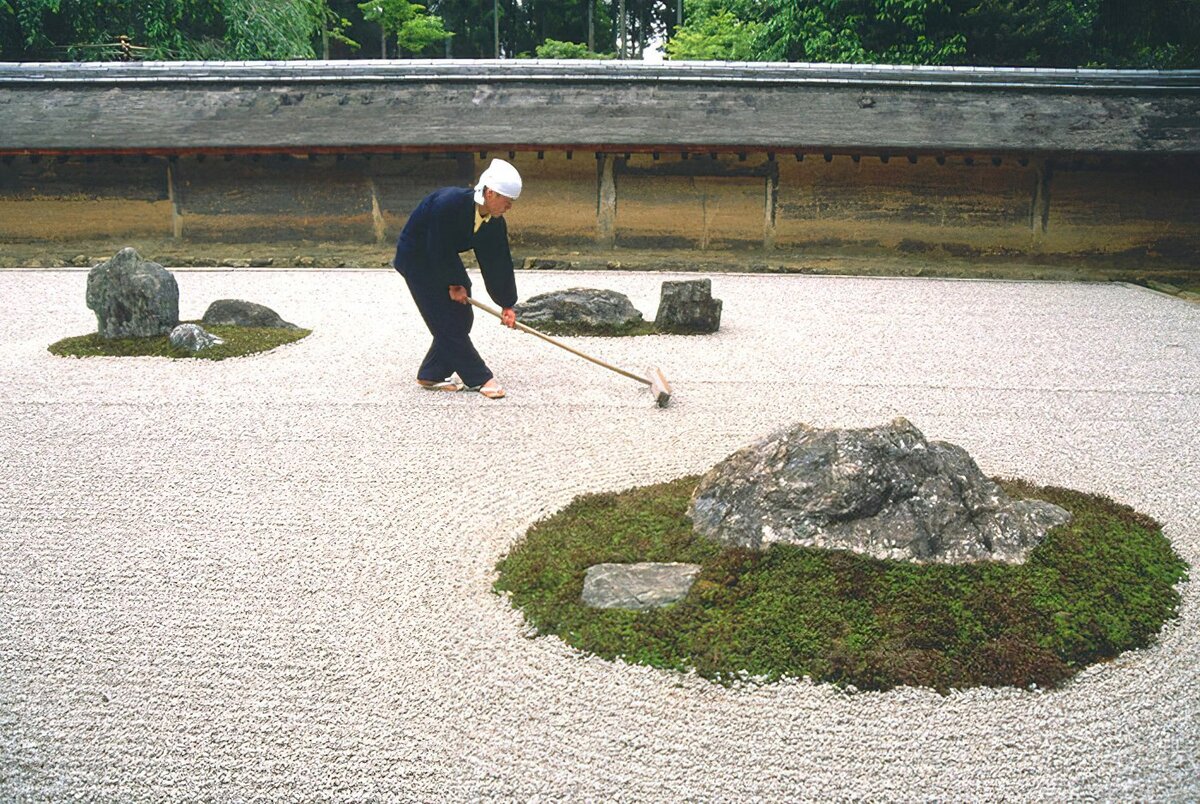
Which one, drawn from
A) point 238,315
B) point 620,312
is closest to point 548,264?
point 620,312

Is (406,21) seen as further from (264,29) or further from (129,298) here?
(129,298)

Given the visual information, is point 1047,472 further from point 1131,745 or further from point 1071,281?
point 1071,281

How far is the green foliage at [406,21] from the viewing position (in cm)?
3275

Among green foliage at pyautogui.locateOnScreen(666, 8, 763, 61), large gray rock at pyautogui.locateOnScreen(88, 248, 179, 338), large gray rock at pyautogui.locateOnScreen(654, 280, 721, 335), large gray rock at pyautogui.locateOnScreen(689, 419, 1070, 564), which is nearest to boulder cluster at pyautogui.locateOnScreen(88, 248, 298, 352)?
large gray rock at pyautogui.locateOnScreen(88, 248, 179, 338)

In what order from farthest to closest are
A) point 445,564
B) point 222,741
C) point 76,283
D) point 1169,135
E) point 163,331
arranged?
1. point 1169,135
2. point 76,283
3. point 163,331
4. point 445,564
5. point 222,741

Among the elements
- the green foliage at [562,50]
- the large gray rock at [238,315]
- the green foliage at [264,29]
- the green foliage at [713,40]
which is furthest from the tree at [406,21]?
the large gray rock at [238,315]

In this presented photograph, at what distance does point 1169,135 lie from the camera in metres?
12.5

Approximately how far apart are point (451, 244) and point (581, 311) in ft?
8.52

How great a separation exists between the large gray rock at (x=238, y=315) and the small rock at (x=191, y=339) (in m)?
0.72

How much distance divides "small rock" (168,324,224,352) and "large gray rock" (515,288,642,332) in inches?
105

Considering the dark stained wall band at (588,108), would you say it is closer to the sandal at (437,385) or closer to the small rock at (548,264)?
the small rock at (548,264)

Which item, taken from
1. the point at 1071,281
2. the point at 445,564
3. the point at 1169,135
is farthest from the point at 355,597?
the point at 1169,135

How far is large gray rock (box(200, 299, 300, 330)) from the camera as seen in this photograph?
28.2 ft

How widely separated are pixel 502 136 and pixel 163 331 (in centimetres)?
607
